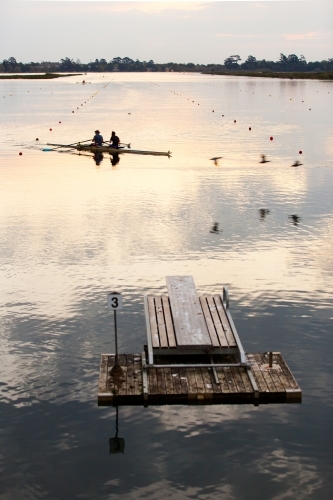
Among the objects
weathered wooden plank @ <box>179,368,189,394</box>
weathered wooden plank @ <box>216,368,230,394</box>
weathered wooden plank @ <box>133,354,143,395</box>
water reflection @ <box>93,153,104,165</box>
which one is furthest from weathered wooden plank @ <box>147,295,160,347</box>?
water reflection @ <box>93,153,104,165</box>

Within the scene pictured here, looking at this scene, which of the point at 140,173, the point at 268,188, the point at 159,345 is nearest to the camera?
the point at 159,345

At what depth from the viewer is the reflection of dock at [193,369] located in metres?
19.0

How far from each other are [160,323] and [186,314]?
0.92 metres

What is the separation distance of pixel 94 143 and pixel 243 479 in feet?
174

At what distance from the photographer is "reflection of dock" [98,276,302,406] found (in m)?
19.0

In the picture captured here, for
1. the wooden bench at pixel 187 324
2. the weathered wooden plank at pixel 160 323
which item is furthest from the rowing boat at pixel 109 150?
the weathered wooden plank at pixel 160 323

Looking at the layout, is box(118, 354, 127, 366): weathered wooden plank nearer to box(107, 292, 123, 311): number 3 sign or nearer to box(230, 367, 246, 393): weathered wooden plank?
box(107, 292, 123, 311): number 3 sign

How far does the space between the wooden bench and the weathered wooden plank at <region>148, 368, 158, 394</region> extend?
12.3 inches

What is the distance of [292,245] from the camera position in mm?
34062

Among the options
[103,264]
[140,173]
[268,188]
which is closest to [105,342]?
[103,264]

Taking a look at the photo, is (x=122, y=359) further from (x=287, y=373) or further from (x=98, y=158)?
(x=98, y=158)

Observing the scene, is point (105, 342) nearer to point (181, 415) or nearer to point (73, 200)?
point (181, 415)

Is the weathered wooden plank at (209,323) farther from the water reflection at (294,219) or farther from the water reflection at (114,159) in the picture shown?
the water reflection at (114,159)

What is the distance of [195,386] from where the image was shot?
62.8 feet
